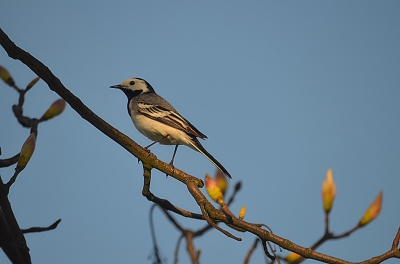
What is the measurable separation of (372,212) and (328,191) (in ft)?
1.13

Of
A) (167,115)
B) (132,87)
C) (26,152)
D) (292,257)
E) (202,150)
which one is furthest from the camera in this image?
(132,87)

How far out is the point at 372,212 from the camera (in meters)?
3.43

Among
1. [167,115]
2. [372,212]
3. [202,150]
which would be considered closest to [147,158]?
[372,212]

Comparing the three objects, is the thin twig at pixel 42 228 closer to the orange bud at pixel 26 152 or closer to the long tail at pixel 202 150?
the orange bud at pixel 26 152

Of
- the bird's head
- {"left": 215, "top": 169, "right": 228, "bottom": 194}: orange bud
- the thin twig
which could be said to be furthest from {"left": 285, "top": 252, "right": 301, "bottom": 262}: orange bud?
the bird's head

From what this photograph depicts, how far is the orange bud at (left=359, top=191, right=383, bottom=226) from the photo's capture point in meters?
3.40

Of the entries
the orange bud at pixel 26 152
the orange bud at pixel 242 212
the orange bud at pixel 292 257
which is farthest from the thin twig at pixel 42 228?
the orange bud at pixel 292 257

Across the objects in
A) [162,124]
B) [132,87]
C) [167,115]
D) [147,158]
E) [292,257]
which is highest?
[132,87]

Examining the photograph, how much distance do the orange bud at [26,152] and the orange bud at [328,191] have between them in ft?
8.17

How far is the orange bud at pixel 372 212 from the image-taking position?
3398 millimetres

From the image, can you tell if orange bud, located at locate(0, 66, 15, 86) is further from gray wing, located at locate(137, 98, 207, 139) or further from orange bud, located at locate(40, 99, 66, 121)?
gray wing, located at locate(137, 98, 207, 139)

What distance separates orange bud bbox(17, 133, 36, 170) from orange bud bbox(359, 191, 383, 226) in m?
2.76

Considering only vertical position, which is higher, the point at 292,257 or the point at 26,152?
the point at 26,152

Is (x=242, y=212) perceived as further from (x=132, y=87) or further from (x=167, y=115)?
(x=132, y=87)
